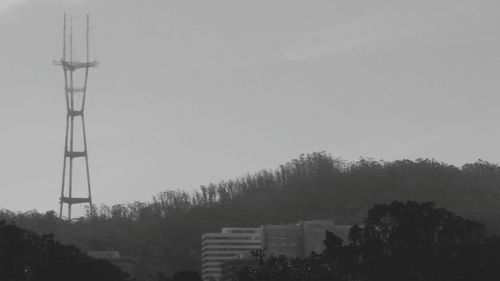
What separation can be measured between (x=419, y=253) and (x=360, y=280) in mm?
5538

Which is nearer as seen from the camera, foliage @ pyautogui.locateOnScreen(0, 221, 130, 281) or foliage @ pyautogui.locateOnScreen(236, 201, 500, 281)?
foliage @ pyautogui.locateOnScreen(236, 201, 500, 281)

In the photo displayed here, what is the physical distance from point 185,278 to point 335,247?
16.4 m

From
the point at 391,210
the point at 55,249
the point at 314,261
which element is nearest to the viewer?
the point at 391,210

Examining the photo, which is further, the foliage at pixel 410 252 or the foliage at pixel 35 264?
the foliage at pixel 35 264

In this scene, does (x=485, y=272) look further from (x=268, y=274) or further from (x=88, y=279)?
(x=88, y=279)

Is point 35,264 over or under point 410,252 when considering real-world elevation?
over

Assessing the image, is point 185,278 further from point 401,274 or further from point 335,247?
point 401,274

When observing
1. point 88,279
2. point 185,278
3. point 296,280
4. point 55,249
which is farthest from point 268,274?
point 55,249

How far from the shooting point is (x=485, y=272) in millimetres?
99000

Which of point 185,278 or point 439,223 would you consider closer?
point 439,223

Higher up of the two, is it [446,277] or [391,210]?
[391,210]

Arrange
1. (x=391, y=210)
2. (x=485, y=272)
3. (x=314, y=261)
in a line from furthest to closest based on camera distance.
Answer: (x=314, y=261), (x=391, y=210), (x=485, y=272)

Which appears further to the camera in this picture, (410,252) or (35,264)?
(35,264)

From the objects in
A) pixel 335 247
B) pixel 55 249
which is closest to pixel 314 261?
pixel 335 247
